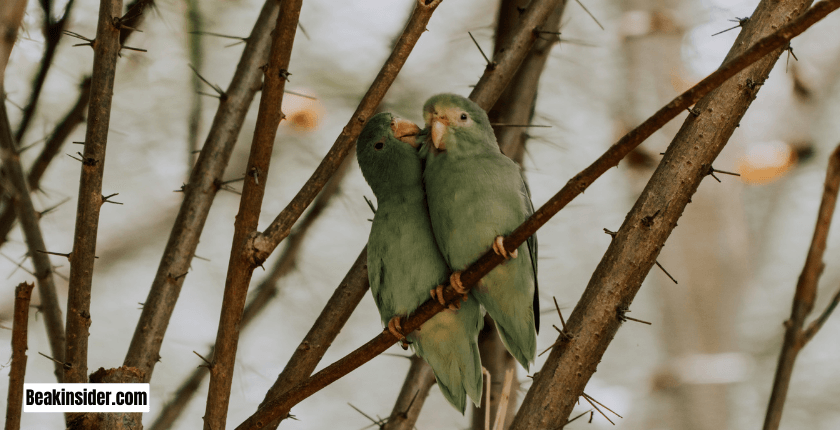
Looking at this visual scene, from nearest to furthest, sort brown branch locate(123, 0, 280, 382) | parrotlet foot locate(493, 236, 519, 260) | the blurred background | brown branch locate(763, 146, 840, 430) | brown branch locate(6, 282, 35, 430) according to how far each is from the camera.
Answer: brown branch locate(6, 282, 35, 430)
parrotlet foot locate(493, 236, 519, 260)
brown branch locate(763, 146, 840, 430)
brown branch locate(123, 0, 280, 382)
the blurred background

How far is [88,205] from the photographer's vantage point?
1945 millimetres

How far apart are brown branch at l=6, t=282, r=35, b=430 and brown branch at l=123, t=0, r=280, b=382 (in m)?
0.88

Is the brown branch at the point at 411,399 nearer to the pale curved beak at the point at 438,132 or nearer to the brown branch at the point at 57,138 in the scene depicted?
the pale curved beak at the point at 438,132

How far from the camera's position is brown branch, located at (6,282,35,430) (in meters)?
1.35

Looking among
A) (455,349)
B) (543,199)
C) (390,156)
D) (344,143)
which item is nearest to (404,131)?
(390,156)

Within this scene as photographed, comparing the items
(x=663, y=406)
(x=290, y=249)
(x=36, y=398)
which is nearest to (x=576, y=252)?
(x=663, y=406)

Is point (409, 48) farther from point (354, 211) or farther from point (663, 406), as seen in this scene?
point (663, 406)

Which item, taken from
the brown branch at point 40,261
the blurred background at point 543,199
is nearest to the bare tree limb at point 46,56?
the blurred background at point 543,199

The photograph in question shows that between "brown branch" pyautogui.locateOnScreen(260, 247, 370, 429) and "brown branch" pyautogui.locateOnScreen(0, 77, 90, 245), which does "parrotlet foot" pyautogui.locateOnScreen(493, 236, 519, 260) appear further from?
"brown branch" pyautogui.locateOnScreen(0, 77, 90, 245)

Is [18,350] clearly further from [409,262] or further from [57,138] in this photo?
[57,138]

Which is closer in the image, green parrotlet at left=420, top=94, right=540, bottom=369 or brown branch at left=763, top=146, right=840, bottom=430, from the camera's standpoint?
green parrotlet at left=420, top=94, right=540, bottom=369

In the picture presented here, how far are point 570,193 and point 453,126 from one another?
69cm

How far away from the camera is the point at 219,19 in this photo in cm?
353

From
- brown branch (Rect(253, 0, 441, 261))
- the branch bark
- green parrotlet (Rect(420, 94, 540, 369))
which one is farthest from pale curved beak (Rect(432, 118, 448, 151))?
the branch bark
